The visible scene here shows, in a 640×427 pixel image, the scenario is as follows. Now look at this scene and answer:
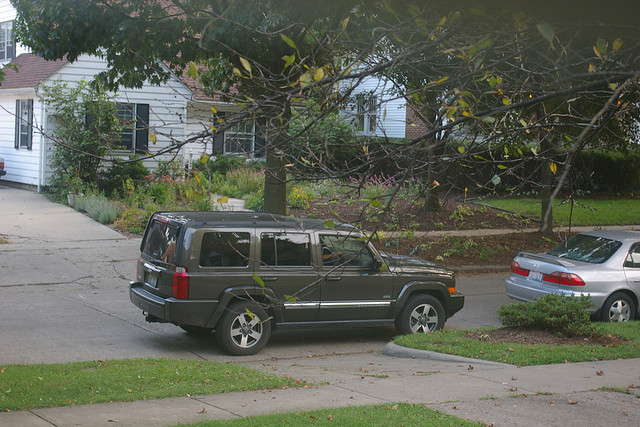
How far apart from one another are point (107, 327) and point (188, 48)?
5.56 meters

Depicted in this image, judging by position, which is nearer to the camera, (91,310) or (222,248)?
(222,248)

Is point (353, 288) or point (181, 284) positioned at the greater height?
point (181, 284)

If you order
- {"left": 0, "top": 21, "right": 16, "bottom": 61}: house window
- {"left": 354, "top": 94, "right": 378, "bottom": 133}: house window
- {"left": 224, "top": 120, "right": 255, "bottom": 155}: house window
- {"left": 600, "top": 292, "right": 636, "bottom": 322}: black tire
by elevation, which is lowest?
{"left": 600, "top": 292, "right": 636, "bottom": 322}: black tire

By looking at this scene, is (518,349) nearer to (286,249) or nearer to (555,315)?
(555,315)

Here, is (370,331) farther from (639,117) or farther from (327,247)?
(639,117)

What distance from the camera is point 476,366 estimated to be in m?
8.95

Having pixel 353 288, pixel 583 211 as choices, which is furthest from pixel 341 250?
pixel 583 211

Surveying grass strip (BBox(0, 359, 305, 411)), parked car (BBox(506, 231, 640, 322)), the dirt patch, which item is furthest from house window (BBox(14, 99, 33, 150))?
the dirt patch

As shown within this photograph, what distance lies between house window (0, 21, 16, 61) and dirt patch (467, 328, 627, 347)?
79.3 ft

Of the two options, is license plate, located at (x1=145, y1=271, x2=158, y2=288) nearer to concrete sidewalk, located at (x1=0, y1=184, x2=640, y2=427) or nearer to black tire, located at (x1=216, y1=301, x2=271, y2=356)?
concrete sidewalk, located at (x1=0, y1=184, x2=640, y2=427)

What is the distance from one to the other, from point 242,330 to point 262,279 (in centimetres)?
75

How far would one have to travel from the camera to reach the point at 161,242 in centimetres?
982

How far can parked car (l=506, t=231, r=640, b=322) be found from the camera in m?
11.7

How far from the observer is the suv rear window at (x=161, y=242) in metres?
9.53
